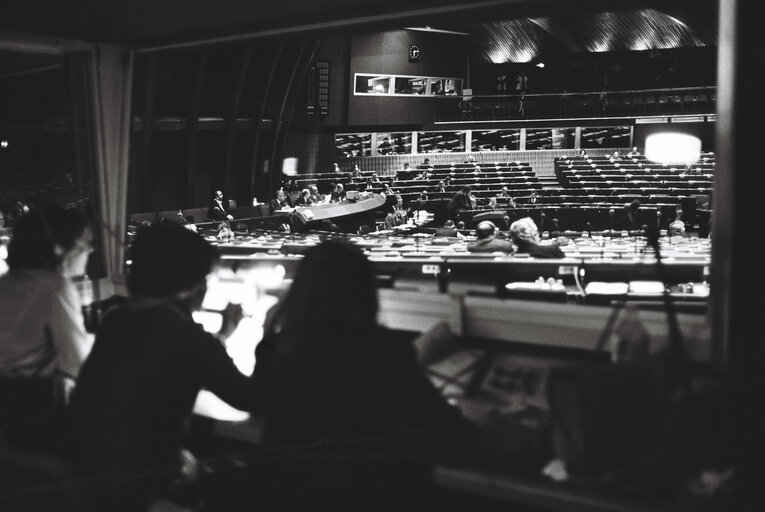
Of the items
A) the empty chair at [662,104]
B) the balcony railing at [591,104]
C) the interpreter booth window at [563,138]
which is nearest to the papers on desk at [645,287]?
the balcony railing at [591,104]

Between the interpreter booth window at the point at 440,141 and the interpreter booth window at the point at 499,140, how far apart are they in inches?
23.4

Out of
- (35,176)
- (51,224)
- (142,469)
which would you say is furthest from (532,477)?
(35,176)

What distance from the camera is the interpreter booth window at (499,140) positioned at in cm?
2252

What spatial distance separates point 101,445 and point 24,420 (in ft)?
1.75

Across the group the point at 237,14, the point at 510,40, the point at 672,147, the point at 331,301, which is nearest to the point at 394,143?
the point at 510,40

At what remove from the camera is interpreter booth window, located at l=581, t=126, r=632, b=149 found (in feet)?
71.0

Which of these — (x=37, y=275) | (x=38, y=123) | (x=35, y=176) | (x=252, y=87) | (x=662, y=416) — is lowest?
(x=662, y=416)

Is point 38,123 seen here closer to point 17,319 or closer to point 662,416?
point 17,319

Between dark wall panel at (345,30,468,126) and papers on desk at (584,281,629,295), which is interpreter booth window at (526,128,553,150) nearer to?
dark wall panel at (345,30,468,126)

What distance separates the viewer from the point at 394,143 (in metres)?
22.7

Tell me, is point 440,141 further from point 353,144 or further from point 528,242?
point 528,242

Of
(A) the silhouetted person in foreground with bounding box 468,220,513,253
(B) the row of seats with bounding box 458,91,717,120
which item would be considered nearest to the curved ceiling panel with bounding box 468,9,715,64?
(B) the row of seats with bounding box 458,91,717,120

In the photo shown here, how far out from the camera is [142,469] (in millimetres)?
2021

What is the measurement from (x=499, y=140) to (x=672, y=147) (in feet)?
67.2
